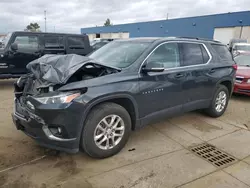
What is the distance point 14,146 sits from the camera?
11.3 feet

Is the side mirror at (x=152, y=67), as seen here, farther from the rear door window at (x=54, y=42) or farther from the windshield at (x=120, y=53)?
the rear door window at (x=54, y=42)

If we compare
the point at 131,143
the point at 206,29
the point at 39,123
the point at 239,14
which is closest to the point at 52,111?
the point at 39,123

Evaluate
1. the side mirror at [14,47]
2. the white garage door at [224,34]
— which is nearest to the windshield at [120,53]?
the side mirror at [14,47]

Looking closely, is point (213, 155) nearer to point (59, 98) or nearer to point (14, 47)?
point (59, 98)

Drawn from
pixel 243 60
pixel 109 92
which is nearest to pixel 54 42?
pixel 109 92

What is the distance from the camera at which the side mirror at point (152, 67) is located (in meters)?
3.26

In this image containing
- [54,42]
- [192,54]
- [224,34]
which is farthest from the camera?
[224,34]

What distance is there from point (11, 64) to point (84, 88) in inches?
215

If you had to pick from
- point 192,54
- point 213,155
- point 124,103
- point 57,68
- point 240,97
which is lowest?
point 213,155

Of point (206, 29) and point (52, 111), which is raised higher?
point (206, 29)

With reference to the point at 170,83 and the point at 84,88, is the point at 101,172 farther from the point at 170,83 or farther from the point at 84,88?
the point at 170,83

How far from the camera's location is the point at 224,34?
26.7 metres

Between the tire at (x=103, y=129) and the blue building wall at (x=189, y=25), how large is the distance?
26058 mm

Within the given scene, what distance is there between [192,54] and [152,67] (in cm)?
131
